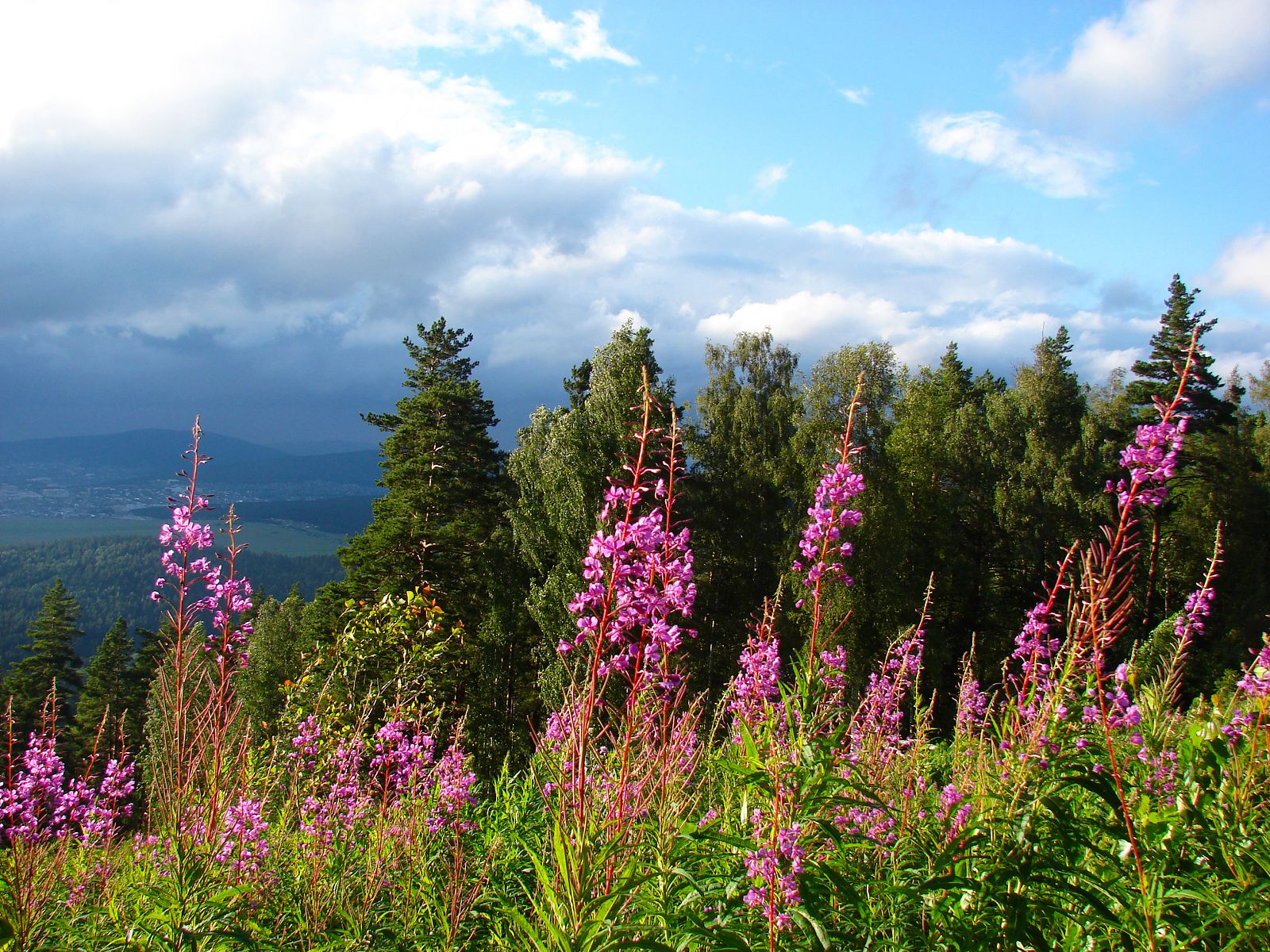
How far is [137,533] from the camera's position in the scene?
167 meters

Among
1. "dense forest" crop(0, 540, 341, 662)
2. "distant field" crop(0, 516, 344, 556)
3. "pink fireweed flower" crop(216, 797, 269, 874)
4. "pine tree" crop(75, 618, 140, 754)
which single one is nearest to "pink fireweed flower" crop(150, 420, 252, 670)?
"pink fireweed flower" crop(216, 797, 269, 874)

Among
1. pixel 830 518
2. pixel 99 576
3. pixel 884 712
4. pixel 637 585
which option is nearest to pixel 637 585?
pixel 637 585

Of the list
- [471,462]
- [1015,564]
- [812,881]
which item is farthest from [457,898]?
[1015,564]

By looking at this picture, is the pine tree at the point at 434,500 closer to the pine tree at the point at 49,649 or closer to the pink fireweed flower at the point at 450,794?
the pink fireweed flower at the point at 450,794

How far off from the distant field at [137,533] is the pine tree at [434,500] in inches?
5285

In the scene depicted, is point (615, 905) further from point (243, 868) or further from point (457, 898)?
point (243, 868)

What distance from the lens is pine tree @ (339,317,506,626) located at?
18953 mm

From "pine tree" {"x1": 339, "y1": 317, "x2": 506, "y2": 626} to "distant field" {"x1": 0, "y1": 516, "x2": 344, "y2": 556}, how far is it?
134230mm

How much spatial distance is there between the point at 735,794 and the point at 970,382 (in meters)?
39.1

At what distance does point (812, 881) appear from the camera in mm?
2379

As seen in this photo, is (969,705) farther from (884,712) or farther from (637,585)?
(637,585)

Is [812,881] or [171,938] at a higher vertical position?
[812,881]

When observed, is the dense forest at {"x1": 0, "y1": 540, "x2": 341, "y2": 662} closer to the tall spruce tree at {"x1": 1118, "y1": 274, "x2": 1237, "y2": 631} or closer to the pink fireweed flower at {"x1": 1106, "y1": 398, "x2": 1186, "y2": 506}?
the tall spruce tree at {"x1": 1118, "y1": 274, "x2": 1237, "y2": 631}

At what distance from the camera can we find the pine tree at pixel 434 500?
1895 centimetres
